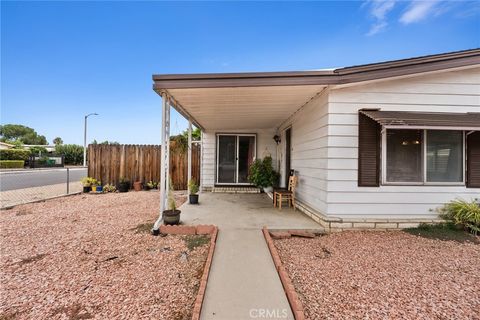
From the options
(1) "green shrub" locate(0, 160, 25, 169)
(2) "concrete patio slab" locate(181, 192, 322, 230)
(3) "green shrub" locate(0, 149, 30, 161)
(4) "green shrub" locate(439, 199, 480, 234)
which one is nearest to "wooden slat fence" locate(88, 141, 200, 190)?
(2) "concrete patio slab" locate(181, 192, 322, 230)

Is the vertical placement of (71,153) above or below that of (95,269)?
above

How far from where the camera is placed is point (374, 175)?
13.0ft

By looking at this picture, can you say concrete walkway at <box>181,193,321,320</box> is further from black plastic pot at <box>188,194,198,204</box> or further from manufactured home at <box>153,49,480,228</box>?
manufactured home at <box>153,49,480,228</box>

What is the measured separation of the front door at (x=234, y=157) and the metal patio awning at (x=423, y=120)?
505cm

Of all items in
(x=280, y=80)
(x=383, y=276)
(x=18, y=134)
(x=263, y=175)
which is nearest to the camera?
(x=383, y=276)

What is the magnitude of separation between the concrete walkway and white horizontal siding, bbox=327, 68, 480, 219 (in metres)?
0.97

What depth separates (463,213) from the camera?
3.91 metres

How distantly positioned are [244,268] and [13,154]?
31.6 m

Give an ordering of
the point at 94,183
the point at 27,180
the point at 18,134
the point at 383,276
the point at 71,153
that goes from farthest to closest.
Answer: the point at 18,134
the point at 71,153
the point at 27,180
the point at 94,183
the point at 383,276

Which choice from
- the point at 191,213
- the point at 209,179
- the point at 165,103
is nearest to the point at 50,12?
the point at 165,103

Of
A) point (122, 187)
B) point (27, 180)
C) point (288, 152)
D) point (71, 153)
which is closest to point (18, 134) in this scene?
point (71, 153)

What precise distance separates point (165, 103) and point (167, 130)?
52 centimetres

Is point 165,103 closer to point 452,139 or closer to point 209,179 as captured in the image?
point 209,179

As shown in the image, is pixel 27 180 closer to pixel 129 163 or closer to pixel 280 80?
pixel 129 163
